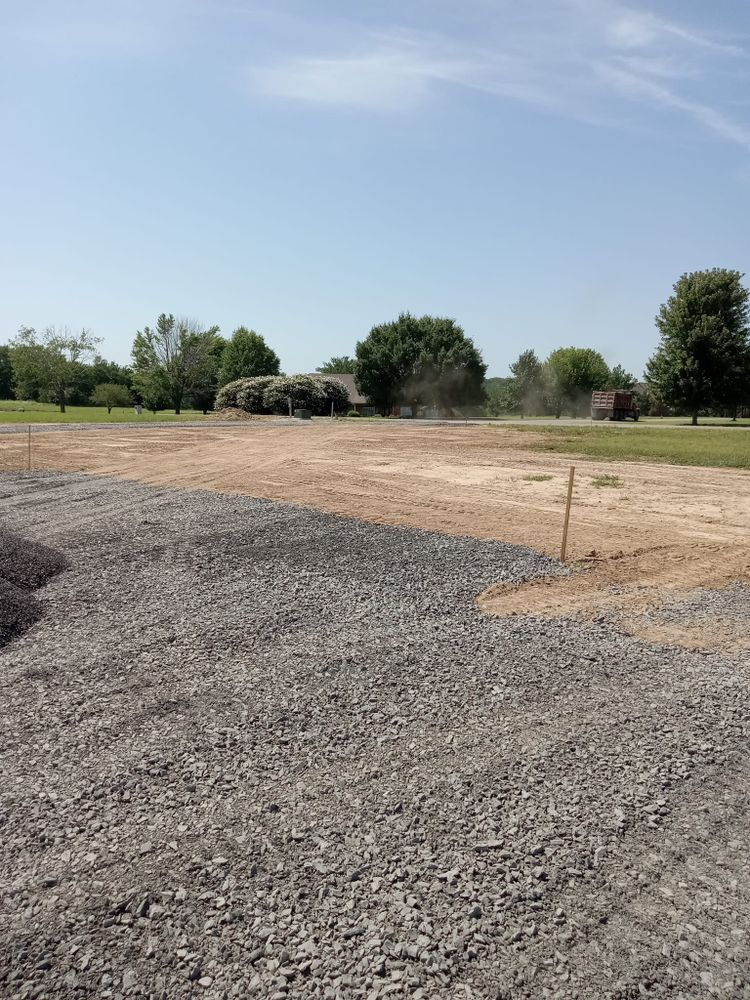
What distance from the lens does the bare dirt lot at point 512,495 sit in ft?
26.4

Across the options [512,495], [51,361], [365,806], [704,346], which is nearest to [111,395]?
[51,361]

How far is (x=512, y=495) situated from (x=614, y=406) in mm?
44713

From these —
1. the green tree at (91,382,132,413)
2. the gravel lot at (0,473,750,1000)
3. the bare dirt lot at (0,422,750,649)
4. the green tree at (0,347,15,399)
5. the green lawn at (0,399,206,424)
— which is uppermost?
the green tree at (0,347,15,399)

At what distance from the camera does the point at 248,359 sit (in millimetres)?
79500

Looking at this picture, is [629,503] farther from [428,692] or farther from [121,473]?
[121,473]

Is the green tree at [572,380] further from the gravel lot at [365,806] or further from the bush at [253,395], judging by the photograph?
the gravel lot at [365,806]

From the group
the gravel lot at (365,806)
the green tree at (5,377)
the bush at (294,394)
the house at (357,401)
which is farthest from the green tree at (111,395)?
the gravel lot at (365,806)

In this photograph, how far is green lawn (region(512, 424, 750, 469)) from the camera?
21.8m

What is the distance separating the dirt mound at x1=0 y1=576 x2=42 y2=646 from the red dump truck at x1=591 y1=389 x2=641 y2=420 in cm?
→ 5424

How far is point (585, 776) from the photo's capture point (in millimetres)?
4195

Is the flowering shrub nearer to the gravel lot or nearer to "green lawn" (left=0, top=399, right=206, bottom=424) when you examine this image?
"green lawn" (left=0, top=399, right=206, bottom=424)

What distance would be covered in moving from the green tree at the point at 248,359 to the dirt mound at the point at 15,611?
72590mm

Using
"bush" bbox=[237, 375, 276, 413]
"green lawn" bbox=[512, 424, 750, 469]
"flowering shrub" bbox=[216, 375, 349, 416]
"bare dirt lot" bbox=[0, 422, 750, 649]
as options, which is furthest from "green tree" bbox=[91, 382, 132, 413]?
"green lawn" bbox=[512, 424, 750, 469]

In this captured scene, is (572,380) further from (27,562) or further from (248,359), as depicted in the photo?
(27,562)
